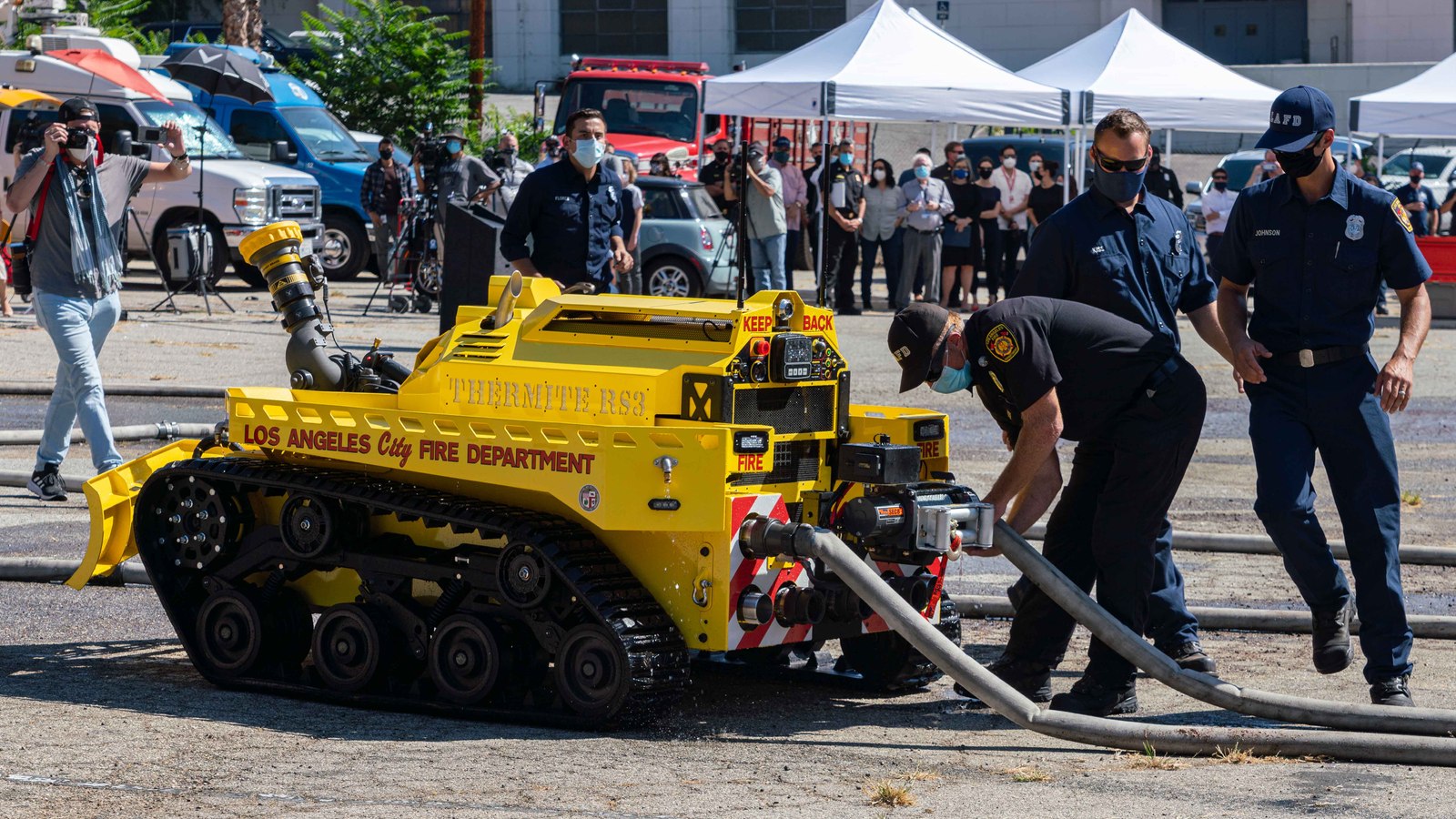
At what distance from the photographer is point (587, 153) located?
33.3 ft

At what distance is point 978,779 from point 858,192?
1748 centimetres

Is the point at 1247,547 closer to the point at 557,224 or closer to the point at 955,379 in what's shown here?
the point at 955,379

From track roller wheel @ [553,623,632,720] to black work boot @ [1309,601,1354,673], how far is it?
237cm

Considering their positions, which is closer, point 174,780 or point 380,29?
point 174,780

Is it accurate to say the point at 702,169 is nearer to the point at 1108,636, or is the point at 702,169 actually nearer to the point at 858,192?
the point at 858,192

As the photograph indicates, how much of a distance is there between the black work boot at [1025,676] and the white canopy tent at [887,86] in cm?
1547

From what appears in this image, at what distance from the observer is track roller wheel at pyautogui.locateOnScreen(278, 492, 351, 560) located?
6758 millimetres

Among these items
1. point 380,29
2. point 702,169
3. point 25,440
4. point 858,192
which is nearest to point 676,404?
point 25,440

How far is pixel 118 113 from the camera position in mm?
22406

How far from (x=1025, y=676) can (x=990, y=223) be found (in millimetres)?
17017

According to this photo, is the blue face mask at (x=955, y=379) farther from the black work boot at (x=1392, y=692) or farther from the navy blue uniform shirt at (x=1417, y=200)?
the navy blue uniform shirt at (x=1417, y=200)

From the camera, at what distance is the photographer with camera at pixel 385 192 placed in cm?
2256

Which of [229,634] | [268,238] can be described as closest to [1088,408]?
[229,634]

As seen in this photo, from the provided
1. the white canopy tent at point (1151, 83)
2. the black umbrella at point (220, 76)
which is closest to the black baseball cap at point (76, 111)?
the black umbrella at point (220, 76)
